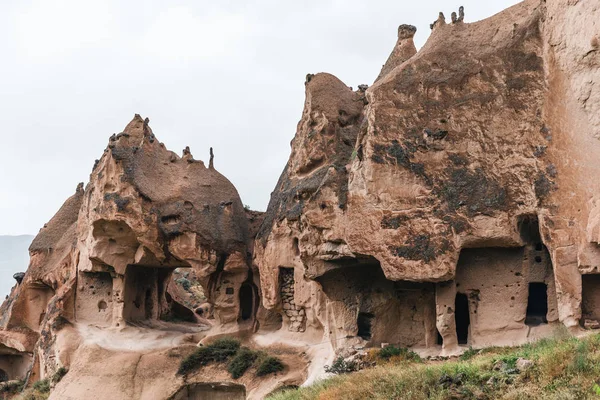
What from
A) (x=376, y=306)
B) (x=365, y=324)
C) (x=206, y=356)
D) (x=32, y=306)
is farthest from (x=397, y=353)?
(x=32, y=306)

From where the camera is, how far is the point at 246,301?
2525cm

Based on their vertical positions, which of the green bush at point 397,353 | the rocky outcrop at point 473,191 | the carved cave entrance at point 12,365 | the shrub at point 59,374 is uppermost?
the rocky outcrop at point 473,191

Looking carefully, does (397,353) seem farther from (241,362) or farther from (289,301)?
(289,301)

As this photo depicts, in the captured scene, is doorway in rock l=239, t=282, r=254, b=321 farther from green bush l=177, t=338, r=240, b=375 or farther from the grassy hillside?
the grassy hillside

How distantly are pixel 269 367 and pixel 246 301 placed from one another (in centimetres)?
538

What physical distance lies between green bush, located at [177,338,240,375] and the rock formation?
56 cm

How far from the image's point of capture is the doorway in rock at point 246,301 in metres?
24.9

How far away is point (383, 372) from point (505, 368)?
2.45 meters

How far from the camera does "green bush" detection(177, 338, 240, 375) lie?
2134 centimetres

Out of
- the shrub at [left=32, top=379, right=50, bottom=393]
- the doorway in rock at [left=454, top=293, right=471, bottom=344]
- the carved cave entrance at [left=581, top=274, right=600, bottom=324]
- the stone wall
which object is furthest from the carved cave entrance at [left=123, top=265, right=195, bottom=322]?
the carved cave entrance at [left=581, top=274, right=600, bottom=324]

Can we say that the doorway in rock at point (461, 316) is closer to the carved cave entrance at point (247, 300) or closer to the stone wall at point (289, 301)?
the stone wall at point (289, 301)

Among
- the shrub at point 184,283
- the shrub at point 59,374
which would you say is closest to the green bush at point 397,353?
→ the shrub at point 59,374

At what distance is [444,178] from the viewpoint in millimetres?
16781

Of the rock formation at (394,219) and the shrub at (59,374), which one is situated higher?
the rock formation at (394,219)
